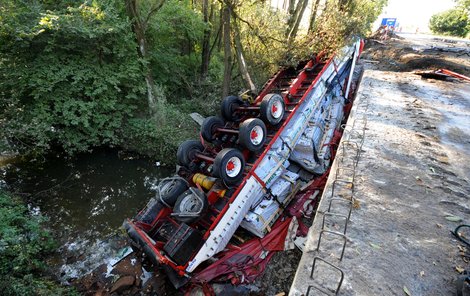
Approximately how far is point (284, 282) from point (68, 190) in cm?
684

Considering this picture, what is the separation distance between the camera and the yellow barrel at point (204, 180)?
5.15 metres

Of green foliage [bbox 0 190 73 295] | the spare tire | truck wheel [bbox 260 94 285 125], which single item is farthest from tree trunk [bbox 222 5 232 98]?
green foliage [bbox 0 190 73 295]

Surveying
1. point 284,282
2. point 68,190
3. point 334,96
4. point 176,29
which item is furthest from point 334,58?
point 68,190

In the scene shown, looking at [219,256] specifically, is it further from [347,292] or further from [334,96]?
[334,96]

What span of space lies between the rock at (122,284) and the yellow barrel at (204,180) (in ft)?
7.78

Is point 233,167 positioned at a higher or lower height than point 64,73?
lower

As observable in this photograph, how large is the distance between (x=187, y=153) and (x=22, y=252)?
3.67m

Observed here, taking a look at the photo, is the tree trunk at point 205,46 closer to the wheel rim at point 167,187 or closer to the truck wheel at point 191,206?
the wheel rim at point 167,187

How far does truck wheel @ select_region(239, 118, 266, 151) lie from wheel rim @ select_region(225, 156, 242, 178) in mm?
404

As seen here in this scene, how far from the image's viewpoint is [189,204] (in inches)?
194

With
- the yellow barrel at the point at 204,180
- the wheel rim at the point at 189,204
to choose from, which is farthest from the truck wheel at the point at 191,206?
the yellow barrel at the point at 204,180

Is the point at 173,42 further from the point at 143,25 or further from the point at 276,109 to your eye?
the point at 276,109

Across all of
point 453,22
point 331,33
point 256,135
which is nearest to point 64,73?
point 256,135

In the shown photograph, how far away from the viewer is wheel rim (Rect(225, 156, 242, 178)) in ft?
15.6
